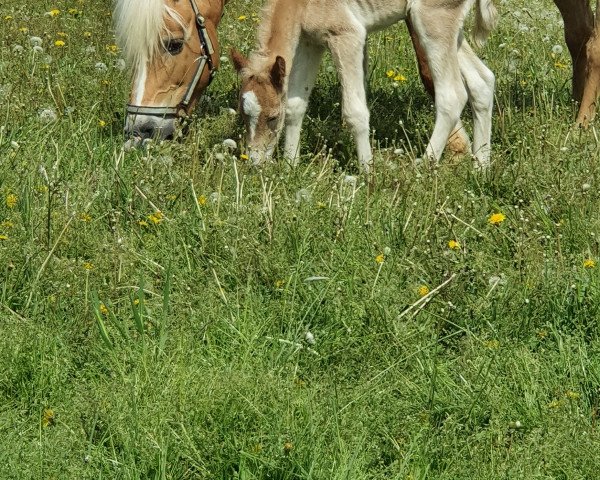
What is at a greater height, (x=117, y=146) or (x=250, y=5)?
(x=250, y=5)

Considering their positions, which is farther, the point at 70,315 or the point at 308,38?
the point at 308,38

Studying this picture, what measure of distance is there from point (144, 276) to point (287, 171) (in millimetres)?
1255

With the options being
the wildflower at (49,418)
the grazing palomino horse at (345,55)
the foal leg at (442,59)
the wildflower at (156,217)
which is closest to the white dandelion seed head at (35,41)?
the grazing palomino horse at (345,55)

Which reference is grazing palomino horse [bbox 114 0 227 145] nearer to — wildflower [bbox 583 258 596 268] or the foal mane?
the foal mane

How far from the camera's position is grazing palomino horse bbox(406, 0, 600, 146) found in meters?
6.47

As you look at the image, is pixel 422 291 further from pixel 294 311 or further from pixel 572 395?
pixel 572 395

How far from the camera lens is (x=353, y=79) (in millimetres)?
6074

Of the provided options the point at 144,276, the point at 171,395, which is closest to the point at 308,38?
the point at 144,276

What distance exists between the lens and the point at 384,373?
3713 millimetres

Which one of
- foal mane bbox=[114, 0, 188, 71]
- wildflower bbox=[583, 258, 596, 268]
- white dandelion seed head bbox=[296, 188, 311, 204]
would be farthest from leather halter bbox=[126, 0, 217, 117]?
wildflower bbox=[583, 258, 596, 268]

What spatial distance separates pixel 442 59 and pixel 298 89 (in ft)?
2.64

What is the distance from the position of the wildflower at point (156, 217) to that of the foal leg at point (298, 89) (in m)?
1.30

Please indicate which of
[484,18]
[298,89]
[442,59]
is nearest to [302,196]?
[298,89]

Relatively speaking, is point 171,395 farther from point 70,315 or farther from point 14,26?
point 14,26
